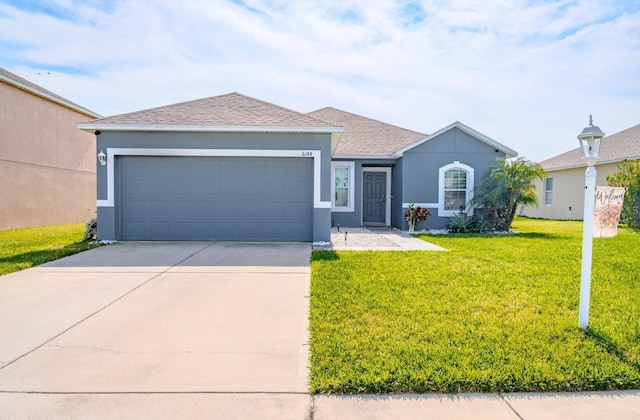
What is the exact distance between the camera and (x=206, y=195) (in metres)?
10.0

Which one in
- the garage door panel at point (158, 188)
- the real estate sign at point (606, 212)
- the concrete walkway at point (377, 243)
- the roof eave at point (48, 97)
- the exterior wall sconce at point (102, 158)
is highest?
the roof eave at point (48, 97)

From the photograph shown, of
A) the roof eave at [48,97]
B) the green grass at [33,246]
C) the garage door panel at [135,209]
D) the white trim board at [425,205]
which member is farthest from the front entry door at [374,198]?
the roof eave at [48,97]

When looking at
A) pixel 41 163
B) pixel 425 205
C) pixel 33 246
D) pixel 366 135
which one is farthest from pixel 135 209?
pixel 366 135

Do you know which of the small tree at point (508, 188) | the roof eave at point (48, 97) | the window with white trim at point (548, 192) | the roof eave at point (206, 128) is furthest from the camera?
the window with white trim at point (548, 192)

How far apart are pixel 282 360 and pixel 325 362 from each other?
42cm

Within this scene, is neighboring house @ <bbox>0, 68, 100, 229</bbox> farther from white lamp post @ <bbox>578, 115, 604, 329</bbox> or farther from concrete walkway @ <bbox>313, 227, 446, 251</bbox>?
white lamp post @ <bbox>578, 115, 604, 329</bbox>

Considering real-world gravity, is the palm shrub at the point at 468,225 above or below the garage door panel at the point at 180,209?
below

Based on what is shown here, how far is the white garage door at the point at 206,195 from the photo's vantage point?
32.8 feet

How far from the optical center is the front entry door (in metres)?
15.3

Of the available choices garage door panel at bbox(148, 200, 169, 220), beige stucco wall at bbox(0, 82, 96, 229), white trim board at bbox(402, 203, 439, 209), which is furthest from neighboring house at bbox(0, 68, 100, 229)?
white trim board at bbox(402, 203, 439, 209)

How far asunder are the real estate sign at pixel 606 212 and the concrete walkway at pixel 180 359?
5.47 ft

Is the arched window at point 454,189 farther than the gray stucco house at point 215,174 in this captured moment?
Yes

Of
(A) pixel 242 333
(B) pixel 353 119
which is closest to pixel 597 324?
(A) pixel 242 333

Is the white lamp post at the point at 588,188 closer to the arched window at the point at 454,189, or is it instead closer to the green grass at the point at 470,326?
the green grass at the point at 470,326
